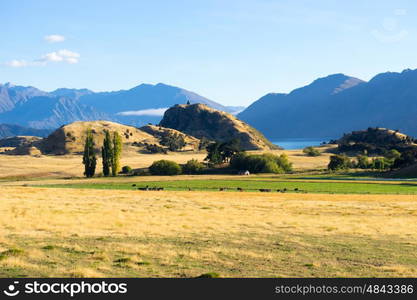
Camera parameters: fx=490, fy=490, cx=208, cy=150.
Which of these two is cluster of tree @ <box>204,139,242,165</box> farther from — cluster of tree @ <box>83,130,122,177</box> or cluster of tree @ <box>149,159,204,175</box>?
cluster of tree @ <box>83,130,122,177</box>

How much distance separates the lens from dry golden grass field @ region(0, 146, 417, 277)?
23703mm

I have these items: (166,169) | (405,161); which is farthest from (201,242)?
(405,161)

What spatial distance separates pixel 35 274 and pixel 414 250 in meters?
22.1

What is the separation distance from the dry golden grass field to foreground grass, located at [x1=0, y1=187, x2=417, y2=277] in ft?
0.17

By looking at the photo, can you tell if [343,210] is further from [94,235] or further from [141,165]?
[141,165]

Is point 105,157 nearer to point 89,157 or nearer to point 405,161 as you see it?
point 89,157

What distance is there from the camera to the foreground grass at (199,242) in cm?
2370

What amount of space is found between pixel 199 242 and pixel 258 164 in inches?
5126

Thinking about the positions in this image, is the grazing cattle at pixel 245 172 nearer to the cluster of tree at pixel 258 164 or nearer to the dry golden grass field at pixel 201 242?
the cluster of tree at pixel 258 164

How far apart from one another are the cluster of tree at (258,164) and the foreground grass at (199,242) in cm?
10597

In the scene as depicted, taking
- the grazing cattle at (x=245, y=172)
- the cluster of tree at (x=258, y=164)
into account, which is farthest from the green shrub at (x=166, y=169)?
the cluster of tree at (x=258, y=164)

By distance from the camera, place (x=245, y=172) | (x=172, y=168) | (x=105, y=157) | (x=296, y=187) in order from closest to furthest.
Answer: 1. (x=296, y=187)
2. (x=105, y=157)
3. (x=172, y=168)
4. (x=245, y=172)

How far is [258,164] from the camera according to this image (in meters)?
161

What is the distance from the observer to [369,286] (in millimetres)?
19469
